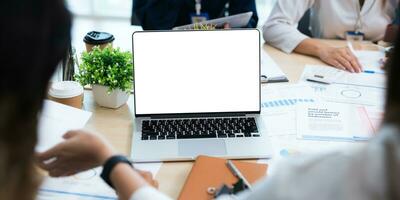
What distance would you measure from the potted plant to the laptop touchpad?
268 mm

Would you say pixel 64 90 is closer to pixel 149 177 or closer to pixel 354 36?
pixel 149 177

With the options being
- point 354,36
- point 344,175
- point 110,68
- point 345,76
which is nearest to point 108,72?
point 110,68

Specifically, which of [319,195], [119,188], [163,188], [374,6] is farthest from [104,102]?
[374,6]

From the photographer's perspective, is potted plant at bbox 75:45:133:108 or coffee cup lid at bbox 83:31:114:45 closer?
potted plant at bbox 75:45:133:108

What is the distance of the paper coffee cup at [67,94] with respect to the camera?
140 cm

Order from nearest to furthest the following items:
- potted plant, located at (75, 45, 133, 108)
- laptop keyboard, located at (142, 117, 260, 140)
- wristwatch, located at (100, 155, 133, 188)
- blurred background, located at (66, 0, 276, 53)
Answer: wristwatch, located at (100, 155, 133, 188), laptop keyboard, located at (142, 117, 260, 140), potted plant, located at (75, 45, 133, 108), blurred background, located at (66, 0, 276, 53)

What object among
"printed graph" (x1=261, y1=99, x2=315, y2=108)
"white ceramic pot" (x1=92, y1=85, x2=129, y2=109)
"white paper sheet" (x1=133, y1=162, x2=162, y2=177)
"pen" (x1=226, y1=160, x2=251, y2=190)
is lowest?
"white paper sheet" (x1=133, y1=162, x2=162, y2=177)

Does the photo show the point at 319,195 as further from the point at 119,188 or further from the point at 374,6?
the point at 374,6

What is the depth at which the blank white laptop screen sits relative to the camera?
4.49 ft

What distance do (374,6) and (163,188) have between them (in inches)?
57.2

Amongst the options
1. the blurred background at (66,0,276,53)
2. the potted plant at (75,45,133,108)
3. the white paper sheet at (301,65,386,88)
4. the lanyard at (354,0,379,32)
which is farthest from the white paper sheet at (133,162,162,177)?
the blurred background at (66,0,276,53)

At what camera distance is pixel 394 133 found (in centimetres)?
57

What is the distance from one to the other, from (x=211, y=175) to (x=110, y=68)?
467 mm

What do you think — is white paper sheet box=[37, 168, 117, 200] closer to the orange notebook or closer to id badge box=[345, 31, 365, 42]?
the orange notebook
